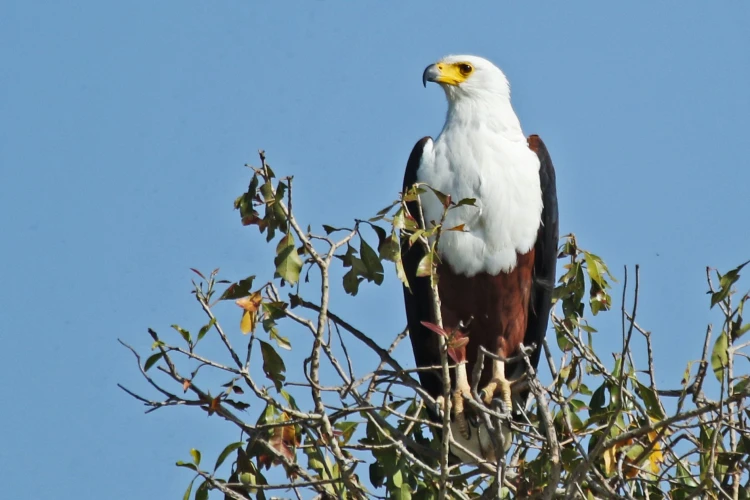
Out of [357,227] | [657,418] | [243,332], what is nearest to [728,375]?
[657,418]

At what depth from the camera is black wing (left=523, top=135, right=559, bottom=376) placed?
5.53m

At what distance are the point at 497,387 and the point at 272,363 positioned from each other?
195cm

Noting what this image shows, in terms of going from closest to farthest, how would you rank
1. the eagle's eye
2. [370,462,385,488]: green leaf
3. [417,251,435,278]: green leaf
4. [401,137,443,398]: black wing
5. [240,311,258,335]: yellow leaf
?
1. [417,251,435,278]: green leaf
2. [240,311,258,335]: yellow leaf
3. [370,462,385,488]: green leaf
4. [401,137,443,398]: black wing
5. the eagle's eye

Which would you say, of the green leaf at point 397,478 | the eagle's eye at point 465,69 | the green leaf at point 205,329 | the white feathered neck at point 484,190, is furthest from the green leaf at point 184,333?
the eagle's eye at point 465,69

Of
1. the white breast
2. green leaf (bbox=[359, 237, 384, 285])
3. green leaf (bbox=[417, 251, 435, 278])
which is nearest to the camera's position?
green leaf (bbox=[417, 251, 435, 278])

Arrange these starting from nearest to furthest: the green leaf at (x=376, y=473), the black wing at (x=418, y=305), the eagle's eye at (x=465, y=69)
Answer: the green leaf at (x=376, y=473)
the black wing at (x=418, y=305)
the eagle's eye at (x=465, y=69)

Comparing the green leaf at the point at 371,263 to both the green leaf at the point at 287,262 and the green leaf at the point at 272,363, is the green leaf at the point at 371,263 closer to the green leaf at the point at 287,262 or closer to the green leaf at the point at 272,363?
the green leaf at the point at 287,262

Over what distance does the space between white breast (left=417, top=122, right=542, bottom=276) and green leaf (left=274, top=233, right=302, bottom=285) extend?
1539 millimetres

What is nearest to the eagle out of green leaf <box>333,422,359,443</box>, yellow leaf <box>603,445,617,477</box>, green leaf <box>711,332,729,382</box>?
green leaf <box>333,422,359,443</box>

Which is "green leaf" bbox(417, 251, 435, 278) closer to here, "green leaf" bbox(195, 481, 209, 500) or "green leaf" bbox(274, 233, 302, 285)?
"green leaf" bbox(274, 233, 302, 285)

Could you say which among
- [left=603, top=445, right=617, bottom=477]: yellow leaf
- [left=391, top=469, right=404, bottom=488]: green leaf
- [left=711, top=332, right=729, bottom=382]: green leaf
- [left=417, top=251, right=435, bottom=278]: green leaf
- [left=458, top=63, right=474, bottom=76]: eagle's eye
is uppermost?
[left=458, top=63, right=474, bottom=76]: eagle's eye

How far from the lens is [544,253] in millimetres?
5605

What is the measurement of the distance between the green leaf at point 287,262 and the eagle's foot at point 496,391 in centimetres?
195

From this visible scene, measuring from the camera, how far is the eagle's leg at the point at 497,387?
5461 mm
